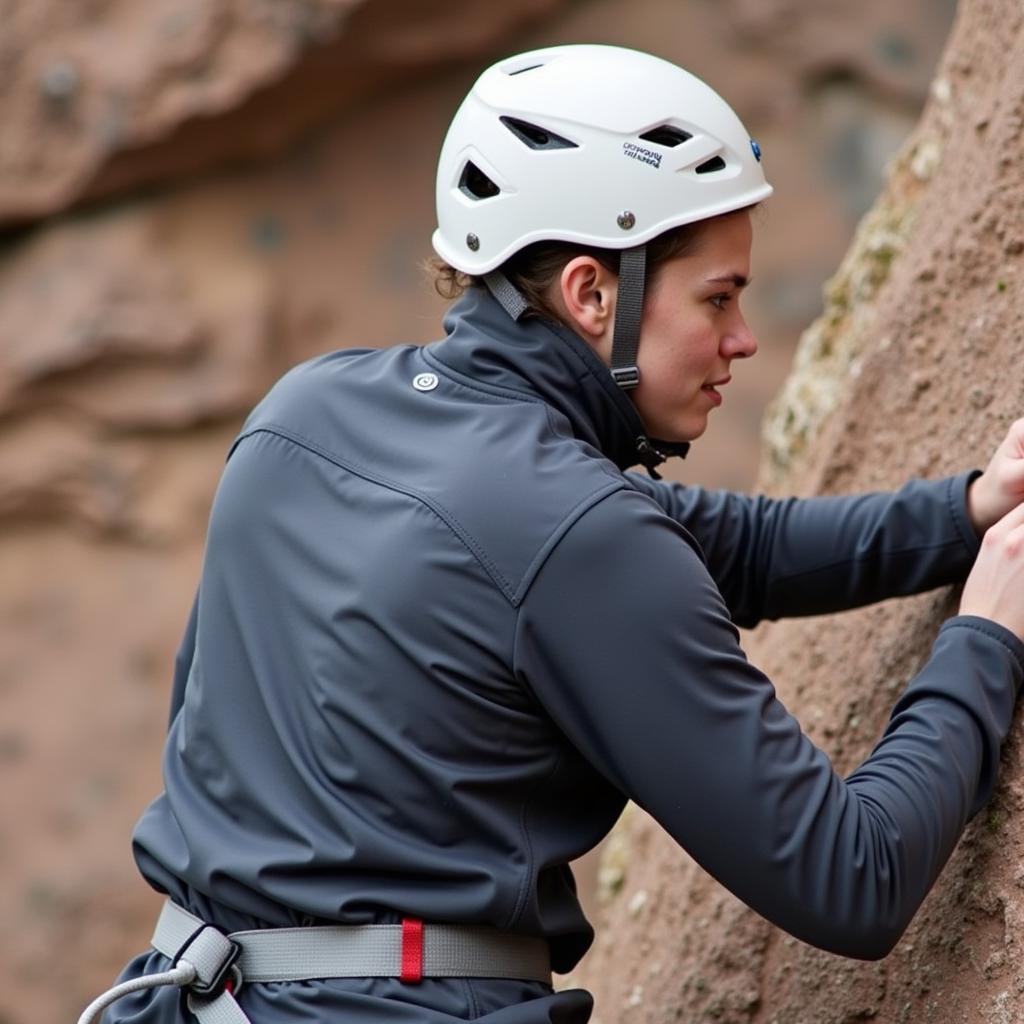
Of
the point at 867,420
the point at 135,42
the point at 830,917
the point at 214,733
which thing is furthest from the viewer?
the point at 135,42

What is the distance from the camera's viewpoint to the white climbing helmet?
158cm

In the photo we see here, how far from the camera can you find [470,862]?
1.44m

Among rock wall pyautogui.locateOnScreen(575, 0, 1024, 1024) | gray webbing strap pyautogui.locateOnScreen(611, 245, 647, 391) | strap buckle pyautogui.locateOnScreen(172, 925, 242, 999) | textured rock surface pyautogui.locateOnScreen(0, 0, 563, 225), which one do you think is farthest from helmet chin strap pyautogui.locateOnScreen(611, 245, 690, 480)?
textured rock surface pyautogui.locateOnScreen(0, 0, 563, 225)

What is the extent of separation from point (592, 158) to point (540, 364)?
22cm

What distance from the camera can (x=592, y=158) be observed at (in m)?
1.60

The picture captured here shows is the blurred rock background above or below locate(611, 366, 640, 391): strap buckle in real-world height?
below

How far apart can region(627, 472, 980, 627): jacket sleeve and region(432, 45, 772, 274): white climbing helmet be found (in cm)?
34

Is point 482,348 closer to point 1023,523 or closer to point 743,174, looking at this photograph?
point 743,174

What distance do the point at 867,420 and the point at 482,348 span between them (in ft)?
3.12

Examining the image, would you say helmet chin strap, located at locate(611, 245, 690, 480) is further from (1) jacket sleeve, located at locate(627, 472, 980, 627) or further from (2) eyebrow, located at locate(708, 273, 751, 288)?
(1) jacket sleeve, located at locate(627, 472, 980, 627)

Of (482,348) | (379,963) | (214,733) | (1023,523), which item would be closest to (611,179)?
(482,348)

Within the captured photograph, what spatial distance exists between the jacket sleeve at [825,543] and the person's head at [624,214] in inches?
9.9

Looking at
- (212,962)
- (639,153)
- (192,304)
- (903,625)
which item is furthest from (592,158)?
(192,304)

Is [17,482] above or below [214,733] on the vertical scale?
below
